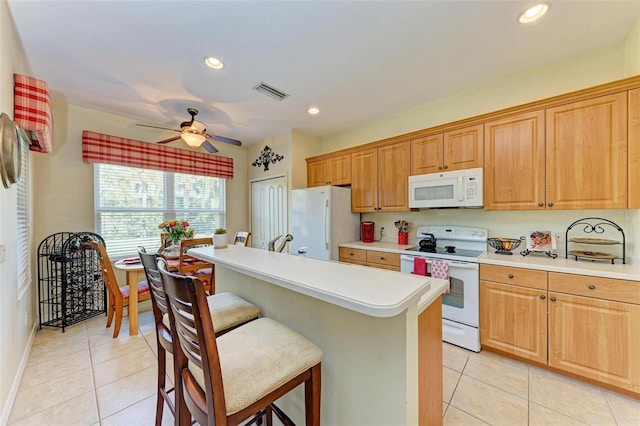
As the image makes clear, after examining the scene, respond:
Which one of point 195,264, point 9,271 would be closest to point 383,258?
point 195,264

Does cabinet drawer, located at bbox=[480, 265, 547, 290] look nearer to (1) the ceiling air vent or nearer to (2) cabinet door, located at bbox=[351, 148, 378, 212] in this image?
(2) cabinet door, located at bbox=[351, 148, 378, 212]

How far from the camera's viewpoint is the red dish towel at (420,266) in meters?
2.51

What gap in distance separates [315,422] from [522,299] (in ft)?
6.53

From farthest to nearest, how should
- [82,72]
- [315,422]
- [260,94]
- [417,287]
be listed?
[260,94]
[82,72]
[315,422]
[417,287]

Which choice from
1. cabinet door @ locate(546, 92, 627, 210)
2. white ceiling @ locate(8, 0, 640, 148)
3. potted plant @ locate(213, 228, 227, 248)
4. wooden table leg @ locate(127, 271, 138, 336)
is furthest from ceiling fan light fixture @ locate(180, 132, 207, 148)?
cabinet door @ locate(546, 92, 627, 210)

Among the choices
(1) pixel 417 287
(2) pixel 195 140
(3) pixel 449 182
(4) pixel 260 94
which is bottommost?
(1) pixel 417 287

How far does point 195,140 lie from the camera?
2812 millimetres

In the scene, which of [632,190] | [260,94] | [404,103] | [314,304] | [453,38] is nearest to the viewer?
[314,304]

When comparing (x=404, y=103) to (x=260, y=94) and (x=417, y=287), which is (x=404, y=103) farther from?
(x=417, y=287)

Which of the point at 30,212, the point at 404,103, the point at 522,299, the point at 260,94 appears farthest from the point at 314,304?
the point at 30,212

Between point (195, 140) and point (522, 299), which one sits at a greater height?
point (195, 140)

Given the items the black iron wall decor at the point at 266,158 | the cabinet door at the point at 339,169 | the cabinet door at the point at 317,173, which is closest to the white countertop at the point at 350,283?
the cabinet door at the point at 339,169

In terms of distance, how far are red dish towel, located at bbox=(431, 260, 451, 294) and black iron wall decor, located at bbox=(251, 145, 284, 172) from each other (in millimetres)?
2806

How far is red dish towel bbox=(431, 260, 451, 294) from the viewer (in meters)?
2.38
